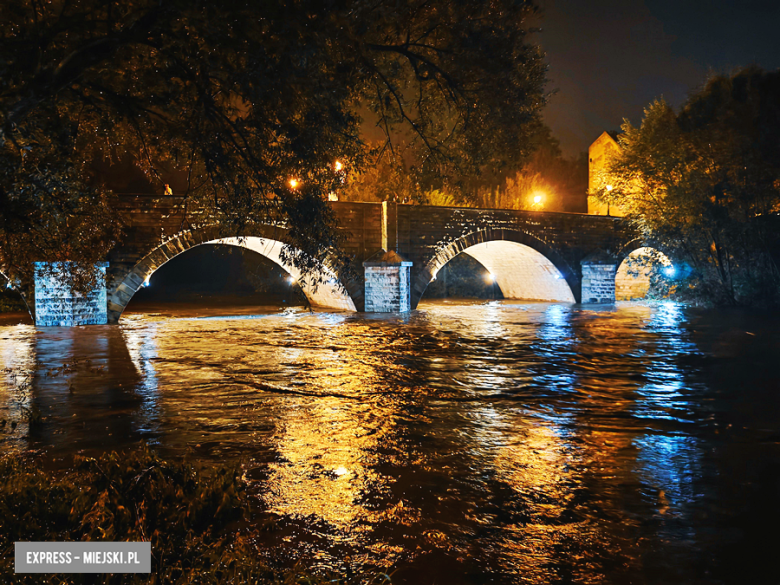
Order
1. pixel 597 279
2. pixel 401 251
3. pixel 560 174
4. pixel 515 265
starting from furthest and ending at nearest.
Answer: pixel 560 174
pixel 515 265
pixel 597 279
pixel 401 251

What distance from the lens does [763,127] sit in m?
25.3

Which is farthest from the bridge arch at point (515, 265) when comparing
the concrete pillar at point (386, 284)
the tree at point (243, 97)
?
the tree at point (243, 97)

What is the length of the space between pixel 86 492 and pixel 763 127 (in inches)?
1121

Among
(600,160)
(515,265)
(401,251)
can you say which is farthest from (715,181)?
(600,160)

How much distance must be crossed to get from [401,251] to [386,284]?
5.23ft

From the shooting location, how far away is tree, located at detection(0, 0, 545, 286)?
632 centimetres

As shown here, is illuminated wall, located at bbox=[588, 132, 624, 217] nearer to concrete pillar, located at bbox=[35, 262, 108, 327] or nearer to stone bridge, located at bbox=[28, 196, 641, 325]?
stone bridge, located at bbox=[28, 196, 641, 325]

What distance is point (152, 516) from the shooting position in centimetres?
454

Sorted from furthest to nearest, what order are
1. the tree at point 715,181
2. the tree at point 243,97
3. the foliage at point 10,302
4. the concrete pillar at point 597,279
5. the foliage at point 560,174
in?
the foliage at point 560,174 → the concrete pillar at point 597,279 → the foliage at point 10,302 → the tree at point 715,181 → the tree at point 243,97

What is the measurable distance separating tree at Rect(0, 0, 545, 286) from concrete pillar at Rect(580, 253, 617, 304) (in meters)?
23.7

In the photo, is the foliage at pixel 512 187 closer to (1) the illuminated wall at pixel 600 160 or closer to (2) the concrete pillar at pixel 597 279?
(1) the illuminated wall at pixel 600 160

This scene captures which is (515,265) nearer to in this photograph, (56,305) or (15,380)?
(56,305)

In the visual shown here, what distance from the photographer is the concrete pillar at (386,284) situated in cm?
2608

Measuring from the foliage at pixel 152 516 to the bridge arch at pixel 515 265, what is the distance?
22442 mm
